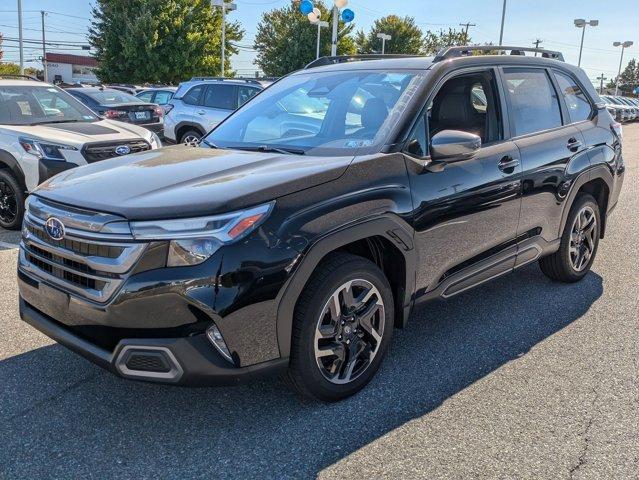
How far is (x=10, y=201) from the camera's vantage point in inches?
270

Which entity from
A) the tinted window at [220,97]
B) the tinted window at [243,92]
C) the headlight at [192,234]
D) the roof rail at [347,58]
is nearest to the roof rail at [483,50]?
the roof rail at [347,58]

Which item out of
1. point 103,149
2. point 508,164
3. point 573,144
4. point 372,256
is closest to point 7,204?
point 103,149

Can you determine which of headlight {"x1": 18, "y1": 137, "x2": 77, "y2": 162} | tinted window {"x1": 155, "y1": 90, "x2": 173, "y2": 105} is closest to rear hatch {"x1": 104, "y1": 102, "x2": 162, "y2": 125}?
headlight {"x1": 18, "y1": 137, "x2": 77, "y2": 162}

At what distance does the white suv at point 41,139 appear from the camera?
21.7 ft

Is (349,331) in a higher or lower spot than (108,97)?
lower

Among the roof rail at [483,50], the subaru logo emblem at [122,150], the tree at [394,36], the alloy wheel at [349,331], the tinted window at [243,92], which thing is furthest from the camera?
the tree at [394,36]

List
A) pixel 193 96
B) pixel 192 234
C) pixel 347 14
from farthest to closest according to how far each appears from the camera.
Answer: pixel 347 14
pixel 193 96
pixel 192 234

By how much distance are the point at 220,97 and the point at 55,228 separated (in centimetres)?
1017

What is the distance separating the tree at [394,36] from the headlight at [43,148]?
53.7m

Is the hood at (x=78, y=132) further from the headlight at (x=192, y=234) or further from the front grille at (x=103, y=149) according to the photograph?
the headlight at (x=192, y=234)

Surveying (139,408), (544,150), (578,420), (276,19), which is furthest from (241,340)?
(276,19)

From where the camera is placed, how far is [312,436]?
2.85 metres

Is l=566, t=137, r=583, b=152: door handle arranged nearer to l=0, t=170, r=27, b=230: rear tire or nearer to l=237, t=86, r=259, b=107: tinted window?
l=0, t=170, r=27, b=230: rear tire

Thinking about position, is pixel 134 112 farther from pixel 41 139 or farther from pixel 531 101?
pixel 531 101
